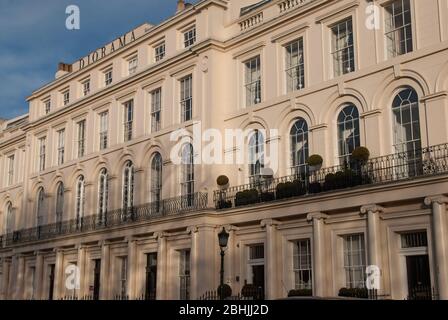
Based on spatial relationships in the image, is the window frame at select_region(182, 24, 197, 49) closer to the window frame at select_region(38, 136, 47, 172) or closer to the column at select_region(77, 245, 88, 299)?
the column at select_region(77, 245, 88, 299)

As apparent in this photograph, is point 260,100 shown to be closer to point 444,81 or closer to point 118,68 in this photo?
point 444,81

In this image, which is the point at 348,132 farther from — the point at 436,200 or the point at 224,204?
the point at 224,204

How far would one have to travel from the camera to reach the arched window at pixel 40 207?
36.8m

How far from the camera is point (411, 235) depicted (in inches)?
736

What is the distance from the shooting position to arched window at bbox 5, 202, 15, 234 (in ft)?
134

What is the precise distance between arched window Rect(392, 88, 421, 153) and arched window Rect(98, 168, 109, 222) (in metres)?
16.8

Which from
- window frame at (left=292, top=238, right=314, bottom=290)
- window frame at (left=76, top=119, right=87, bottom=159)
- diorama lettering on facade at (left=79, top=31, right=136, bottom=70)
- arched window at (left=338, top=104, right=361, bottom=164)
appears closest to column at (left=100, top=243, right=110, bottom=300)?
window frame at (left=76, top=119, right=87, bottom=159)

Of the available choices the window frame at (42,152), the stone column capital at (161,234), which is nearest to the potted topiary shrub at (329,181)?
the stone column capital at (161,234)

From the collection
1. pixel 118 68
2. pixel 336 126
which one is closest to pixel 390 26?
pixel 336 126

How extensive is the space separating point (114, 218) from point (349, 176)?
1416 centimetres

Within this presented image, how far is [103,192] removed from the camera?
32.2m

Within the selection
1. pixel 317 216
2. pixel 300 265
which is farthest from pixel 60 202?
pixel 317 216
